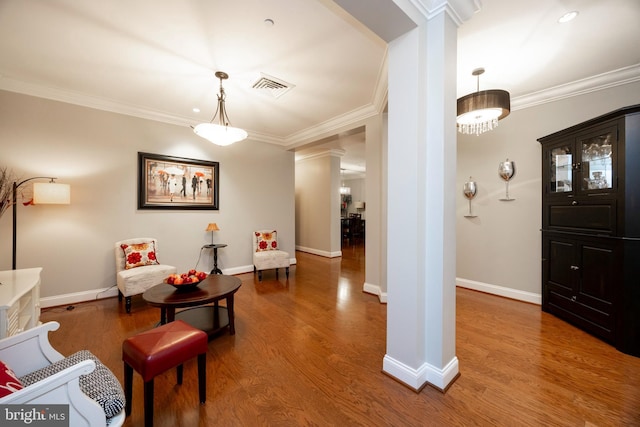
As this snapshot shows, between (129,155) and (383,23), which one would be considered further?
(129,155)

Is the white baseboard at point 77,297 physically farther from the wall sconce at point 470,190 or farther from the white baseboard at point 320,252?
the wall sconce at point 470,190

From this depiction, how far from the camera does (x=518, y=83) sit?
302cm

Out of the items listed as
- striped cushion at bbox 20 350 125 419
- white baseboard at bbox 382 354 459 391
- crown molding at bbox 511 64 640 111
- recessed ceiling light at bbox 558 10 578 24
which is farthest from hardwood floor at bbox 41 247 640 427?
recessed ceiling light at bbox 558 10 578 24

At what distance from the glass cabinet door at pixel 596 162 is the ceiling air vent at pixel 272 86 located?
343 cm

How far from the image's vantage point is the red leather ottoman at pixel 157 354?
1364 millimetres

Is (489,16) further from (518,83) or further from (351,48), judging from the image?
(518,83)

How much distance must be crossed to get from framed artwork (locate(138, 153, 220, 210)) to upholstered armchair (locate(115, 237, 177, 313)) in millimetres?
670

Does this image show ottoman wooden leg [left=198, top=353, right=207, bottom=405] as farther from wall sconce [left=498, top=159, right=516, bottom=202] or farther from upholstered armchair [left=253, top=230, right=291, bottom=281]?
wall sconce [left=498, top=159, right=516, bottom=202]

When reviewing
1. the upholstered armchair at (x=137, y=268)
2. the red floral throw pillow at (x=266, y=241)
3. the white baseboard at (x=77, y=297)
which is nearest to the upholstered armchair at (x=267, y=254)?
the red floral throw pillow at (x=266, y=241)

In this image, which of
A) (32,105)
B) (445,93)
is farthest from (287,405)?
(32,105)

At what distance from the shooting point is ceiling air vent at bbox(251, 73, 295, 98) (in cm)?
297

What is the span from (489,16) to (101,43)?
11.7ft

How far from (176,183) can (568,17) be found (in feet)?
17.1

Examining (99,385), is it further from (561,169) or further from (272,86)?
(561,169)
